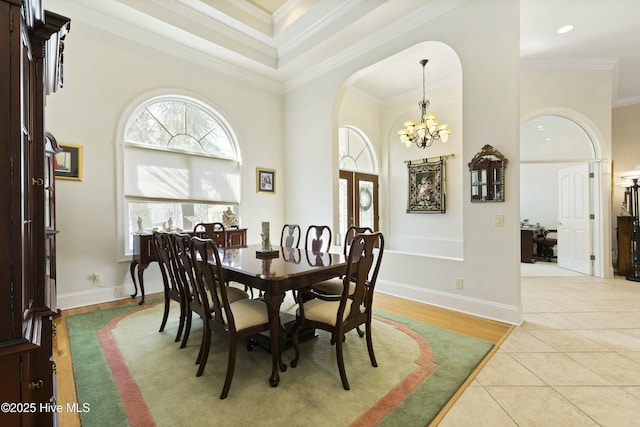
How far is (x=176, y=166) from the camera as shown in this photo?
420 centimetres

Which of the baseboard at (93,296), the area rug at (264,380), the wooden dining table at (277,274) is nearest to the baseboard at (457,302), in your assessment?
the area rug at (264,380)

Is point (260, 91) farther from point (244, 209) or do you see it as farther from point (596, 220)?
point (596, 220)

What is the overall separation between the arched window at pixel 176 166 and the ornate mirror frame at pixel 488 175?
11.4ft

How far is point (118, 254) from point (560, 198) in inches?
305

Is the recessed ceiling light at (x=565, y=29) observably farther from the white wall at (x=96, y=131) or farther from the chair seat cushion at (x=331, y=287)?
the white wall at (x=96, y=131)

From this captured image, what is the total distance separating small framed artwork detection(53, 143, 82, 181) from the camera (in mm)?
3250

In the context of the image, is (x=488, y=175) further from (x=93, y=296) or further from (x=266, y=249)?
(x=93, y=296)

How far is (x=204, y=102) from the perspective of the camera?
442cm

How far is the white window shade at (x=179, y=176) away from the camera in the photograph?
3.86 metres

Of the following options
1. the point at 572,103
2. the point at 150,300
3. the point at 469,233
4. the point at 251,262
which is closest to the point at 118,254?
the point at 150,300

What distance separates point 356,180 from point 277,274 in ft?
14.6

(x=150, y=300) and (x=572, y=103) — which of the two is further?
(x=572, y=103)

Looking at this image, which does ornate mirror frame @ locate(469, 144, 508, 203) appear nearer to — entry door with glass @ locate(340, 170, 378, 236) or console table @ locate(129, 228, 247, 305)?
console table @ locate(129, 228, 247, 305)

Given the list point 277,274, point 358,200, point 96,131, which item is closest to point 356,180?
point 358,200
